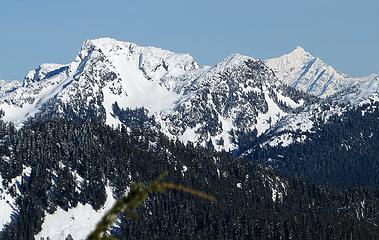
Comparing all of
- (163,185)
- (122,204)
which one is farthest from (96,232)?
(163,185)

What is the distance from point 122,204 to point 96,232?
555 millimetres

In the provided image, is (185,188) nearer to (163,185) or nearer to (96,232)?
(163,185)

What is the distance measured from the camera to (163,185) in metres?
10.1

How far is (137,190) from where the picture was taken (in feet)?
33.6

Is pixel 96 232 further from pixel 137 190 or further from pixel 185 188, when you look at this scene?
pixel 185 188

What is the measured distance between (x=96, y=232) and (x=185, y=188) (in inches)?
60.0

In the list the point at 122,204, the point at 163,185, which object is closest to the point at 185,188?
the point at 163,185

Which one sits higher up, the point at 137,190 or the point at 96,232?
the point at 137,190

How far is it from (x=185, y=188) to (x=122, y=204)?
1.04 m

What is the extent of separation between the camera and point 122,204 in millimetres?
10297

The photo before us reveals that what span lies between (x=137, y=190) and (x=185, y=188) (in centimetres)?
78

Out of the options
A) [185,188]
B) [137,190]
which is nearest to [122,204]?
[137,190]

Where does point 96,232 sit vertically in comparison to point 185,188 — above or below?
below

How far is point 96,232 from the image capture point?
10328mm
